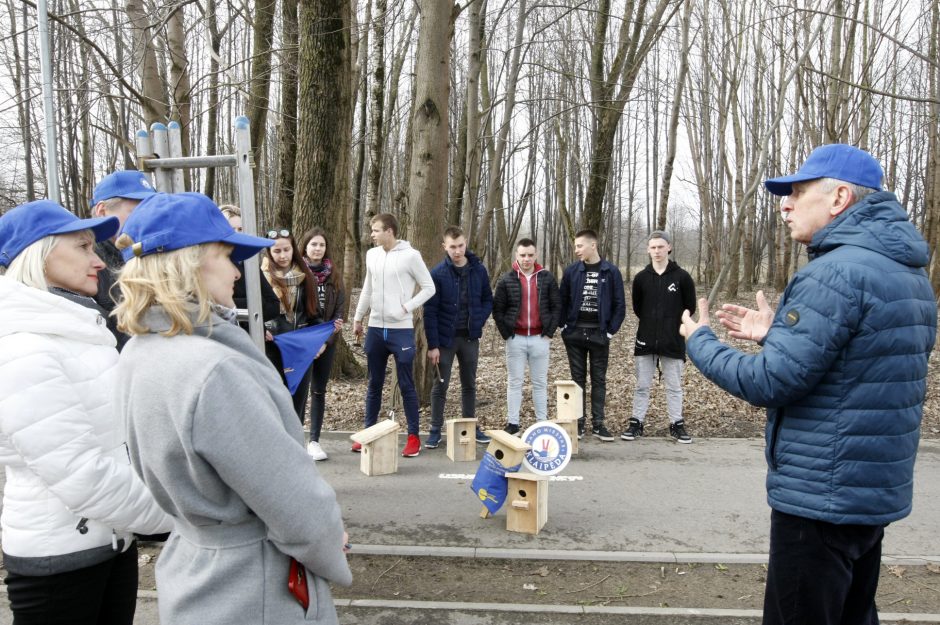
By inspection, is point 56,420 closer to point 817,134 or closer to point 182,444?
point 182,444

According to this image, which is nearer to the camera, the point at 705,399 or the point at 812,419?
the point at 812,419

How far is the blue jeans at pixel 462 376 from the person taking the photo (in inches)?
265

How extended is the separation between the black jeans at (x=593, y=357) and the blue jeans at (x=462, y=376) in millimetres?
1054

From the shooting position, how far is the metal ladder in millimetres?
3383

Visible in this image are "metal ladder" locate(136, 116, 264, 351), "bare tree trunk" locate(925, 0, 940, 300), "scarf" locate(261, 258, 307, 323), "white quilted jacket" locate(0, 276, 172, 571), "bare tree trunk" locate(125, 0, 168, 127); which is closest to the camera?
"white quilted jacket" locate(0, 276, 172, 571)

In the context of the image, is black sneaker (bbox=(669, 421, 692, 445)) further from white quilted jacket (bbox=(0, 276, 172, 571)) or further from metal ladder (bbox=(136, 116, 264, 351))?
white quilted jacket (bbox=(0, 276, 172, 571))

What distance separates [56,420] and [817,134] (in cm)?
1431

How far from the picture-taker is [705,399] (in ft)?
30.0

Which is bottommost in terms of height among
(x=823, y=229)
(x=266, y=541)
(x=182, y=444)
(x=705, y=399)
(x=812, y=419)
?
(x=705, y=399)

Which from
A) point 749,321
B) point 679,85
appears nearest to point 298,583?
point 749,321

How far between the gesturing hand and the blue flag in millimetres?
3358

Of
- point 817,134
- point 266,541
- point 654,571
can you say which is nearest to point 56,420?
point 266,541

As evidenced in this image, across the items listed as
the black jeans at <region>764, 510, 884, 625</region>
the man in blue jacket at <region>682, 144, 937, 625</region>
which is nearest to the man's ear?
the man in blue jacket at <region>682, 144, 937, 625</region>

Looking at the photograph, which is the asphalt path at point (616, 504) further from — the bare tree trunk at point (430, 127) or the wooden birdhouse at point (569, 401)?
the bare tree trunk at point (430, 127)
